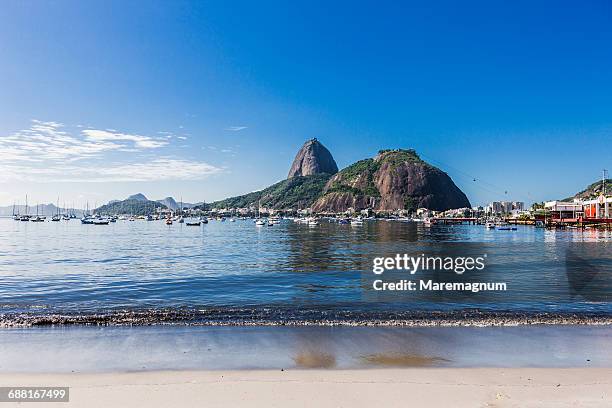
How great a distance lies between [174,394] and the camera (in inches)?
321

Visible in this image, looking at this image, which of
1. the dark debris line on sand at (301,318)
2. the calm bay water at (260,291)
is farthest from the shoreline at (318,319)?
the calm bay water at (260,291)

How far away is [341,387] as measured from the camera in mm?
8539

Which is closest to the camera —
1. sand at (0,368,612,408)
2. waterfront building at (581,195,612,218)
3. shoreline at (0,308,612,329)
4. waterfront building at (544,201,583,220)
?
sand at (0,368,612,408)

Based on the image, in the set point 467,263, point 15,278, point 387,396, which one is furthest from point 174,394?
point 467,263

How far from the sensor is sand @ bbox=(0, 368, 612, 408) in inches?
305

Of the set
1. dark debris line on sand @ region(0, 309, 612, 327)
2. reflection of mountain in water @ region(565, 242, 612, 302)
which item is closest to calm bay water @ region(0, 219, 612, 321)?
reflection of mountain in water @ region(565, 242, 612, 302)

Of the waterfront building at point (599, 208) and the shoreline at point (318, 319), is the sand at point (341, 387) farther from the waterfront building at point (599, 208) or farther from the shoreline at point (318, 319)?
the waterfront building at point (599, 208)

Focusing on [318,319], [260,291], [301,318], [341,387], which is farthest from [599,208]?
[341,387]

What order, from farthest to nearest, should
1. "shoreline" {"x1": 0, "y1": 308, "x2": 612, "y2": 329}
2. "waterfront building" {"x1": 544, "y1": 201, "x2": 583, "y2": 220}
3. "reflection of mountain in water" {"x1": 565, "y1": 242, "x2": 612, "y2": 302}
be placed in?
1. "waterfront building" {"x1": 544, "y1": 201, "x2": 583, "y2": 220}
2. "reflection of mountain in water" {"x1": 565, "y1": 242, "x2": 612, "y2": 302}
3. "shoreline" {"x1": 0, "y1": 308, "x2": 612, "y2": 329}

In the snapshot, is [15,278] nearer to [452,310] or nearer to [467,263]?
[452,310]

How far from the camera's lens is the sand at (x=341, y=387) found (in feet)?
25.5

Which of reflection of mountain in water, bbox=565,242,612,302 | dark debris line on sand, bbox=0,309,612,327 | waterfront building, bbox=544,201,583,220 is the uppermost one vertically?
waterfront building, bbox=544,201,583,220

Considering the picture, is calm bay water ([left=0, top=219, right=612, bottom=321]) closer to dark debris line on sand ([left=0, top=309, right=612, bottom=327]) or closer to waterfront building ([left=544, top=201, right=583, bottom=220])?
dark debris line on sand ([left=0, top=309, right=612, bottom=327])

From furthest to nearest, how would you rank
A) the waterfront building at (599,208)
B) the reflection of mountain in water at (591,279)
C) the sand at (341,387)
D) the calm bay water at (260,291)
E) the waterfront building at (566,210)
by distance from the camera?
the waterfront building at (566,210), the waterfront building at (599,208), the reflection of mountain in water at (591,279), the calm bay water at (260,291), the sand at (341,387)
